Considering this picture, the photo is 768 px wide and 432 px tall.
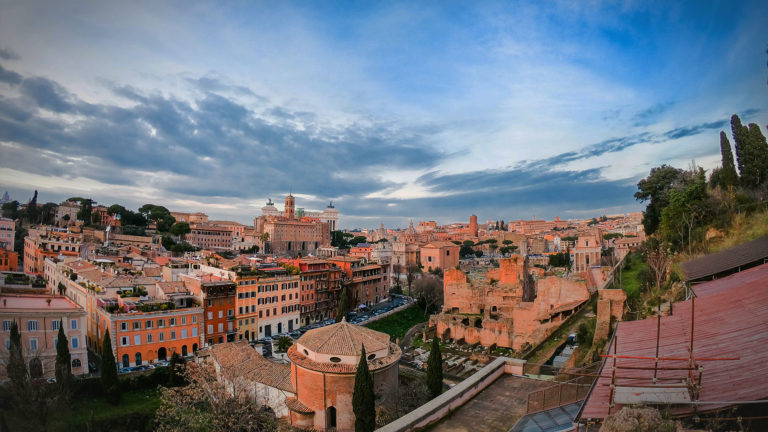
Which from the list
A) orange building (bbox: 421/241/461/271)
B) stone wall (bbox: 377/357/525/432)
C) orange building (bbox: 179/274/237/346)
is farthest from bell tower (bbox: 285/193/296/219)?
stone wall (bbox: 377/357/525/432)

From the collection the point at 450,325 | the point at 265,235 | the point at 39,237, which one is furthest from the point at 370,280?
the point at 265,235

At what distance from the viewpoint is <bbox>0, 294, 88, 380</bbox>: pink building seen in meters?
19.5

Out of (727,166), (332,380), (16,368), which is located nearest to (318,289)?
(332,380)

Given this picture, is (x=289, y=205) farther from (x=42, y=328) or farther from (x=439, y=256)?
(x=42, y=328)

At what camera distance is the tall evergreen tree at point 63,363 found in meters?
18.1

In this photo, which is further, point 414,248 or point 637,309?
point 414,248

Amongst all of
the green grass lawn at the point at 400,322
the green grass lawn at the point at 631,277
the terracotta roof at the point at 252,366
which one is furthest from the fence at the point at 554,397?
the green grass lawn at the point at 400,322

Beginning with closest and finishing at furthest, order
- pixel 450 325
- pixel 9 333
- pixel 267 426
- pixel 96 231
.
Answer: pixel 267 426, pixel 9 333, pixel 450 325, pixel 96 231

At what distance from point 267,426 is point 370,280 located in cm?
3185

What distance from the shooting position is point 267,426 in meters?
14.3

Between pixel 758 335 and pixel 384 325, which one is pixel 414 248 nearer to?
pixel 384 325

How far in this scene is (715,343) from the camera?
23.0 feet

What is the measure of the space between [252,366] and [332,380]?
5.46 metres

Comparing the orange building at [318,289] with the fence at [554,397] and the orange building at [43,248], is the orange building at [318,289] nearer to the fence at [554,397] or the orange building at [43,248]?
the orange building at [43,248]
